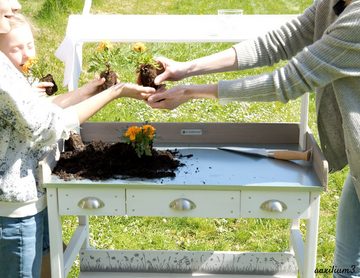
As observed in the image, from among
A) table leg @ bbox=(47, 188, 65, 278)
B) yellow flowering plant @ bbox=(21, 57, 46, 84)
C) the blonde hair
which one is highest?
the blonde hair

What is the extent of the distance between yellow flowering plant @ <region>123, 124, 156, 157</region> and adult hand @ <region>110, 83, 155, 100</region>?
131mm

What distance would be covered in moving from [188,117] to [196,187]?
2734 millimetres

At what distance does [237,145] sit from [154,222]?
45.7 inches

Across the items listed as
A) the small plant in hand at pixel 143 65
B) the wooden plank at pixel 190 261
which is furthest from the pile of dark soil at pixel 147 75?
the wooden plank at pixel 190 261

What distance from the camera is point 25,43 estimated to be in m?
2.61

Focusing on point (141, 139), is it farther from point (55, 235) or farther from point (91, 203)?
point (55, 235)

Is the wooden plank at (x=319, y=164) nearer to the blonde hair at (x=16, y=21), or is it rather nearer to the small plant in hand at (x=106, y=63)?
the small plant in hand at (x=106, y=63)

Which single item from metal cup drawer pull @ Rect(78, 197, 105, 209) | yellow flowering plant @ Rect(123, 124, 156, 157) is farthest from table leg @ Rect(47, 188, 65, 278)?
yellow flowering plant @ Rect(123, 124, 156, 157)

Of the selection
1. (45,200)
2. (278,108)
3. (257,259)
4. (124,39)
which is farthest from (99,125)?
(278,108)

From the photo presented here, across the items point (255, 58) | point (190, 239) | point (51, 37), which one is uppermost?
point (255, 58)

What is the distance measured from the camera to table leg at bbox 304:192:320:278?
2.56 m

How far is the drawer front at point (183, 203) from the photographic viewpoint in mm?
2570

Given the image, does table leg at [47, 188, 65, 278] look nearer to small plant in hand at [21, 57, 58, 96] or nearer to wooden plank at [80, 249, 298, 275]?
small plant in hand at [21, 57, 58, 96]

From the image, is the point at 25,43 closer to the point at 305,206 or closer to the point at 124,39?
the point at 124,39
